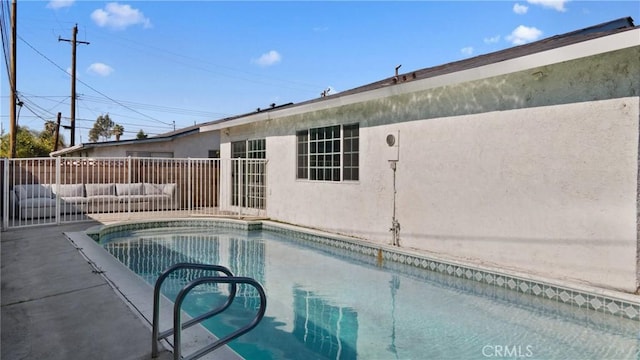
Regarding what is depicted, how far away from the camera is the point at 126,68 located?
78.2ft

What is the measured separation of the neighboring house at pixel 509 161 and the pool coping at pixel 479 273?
10.7 inches

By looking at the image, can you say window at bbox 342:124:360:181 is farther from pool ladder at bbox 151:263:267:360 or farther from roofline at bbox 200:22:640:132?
pool ladder at bbox 151:263:267:360

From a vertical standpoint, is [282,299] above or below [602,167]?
below

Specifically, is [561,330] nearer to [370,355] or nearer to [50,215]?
[370,355]

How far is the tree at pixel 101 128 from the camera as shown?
6053 cm

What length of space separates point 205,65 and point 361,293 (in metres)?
32.7

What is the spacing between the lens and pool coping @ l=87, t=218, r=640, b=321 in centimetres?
455

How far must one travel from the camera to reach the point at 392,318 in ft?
15.8

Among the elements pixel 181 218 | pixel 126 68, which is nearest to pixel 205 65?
pixel 126 68

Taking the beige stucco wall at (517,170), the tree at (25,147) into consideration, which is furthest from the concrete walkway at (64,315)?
the tree at (25,147)

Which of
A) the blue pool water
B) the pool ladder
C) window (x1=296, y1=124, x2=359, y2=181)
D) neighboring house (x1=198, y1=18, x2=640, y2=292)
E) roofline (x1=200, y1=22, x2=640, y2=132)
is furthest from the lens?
window (x1=296, y1=124, x2=359, y2=181)

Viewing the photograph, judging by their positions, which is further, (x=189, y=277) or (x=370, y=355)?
(x=189, y=277)

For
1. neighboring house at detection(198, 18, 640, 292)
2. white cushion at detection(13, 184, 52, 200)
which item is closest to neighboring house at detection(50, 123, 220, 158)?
white cushion at detection(13, 184, 52, 200)

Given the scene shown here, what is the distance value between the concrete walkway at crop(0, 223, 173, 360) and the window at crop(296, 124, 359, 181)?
545 cm
